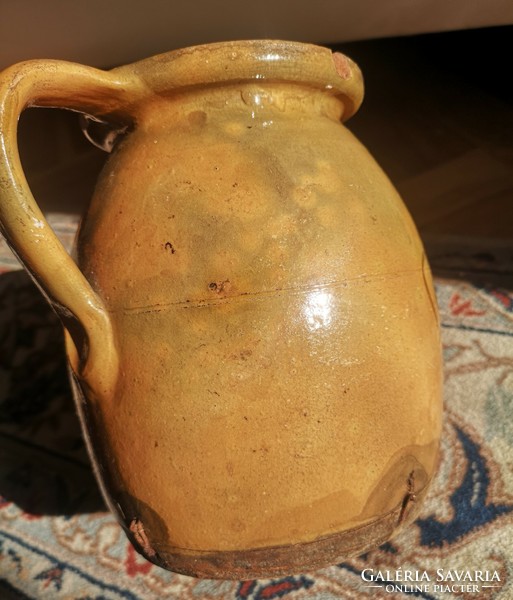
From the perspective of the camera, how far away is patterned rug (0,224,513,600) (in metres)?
0.82

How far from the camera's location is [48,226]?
57 cm

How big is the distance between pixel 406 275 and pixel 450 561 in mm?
410

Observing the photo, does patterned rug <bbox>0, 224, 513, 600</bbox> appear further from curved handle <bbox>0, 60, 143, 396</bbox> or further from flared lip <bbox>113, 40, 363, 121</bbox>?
flared lip <bbox>113, 40, 363, 121</bbox>

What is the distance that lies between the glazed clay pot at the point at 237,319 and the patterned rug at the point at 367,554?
0.22m

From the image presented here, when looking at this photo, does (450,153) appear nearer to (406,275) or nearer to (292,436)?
(406,275)

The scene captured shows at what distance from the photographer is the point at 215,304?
22.7 inches

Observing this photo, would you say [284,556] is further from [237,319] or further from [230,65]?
[230,65]

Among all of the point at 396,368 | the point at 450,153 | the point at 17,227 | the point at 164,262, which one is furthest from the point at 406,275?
the point at 450,153

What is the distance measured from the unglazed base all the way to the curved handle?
18 cm

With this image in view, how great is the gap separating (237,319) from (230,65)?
0.24 meters

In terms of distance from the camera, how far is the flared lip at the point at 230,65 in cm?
62

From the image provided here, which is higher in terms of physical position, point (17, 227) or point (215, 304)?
point (17, 227)

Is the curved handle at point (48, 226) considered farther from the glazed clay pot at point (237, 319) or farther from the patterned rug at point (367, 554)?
the patterned rug at point (367, 554)

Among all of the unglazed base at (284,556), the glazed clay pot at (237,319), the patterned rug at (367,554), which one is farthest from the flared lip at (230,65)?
the patterned rug at (367,554)
